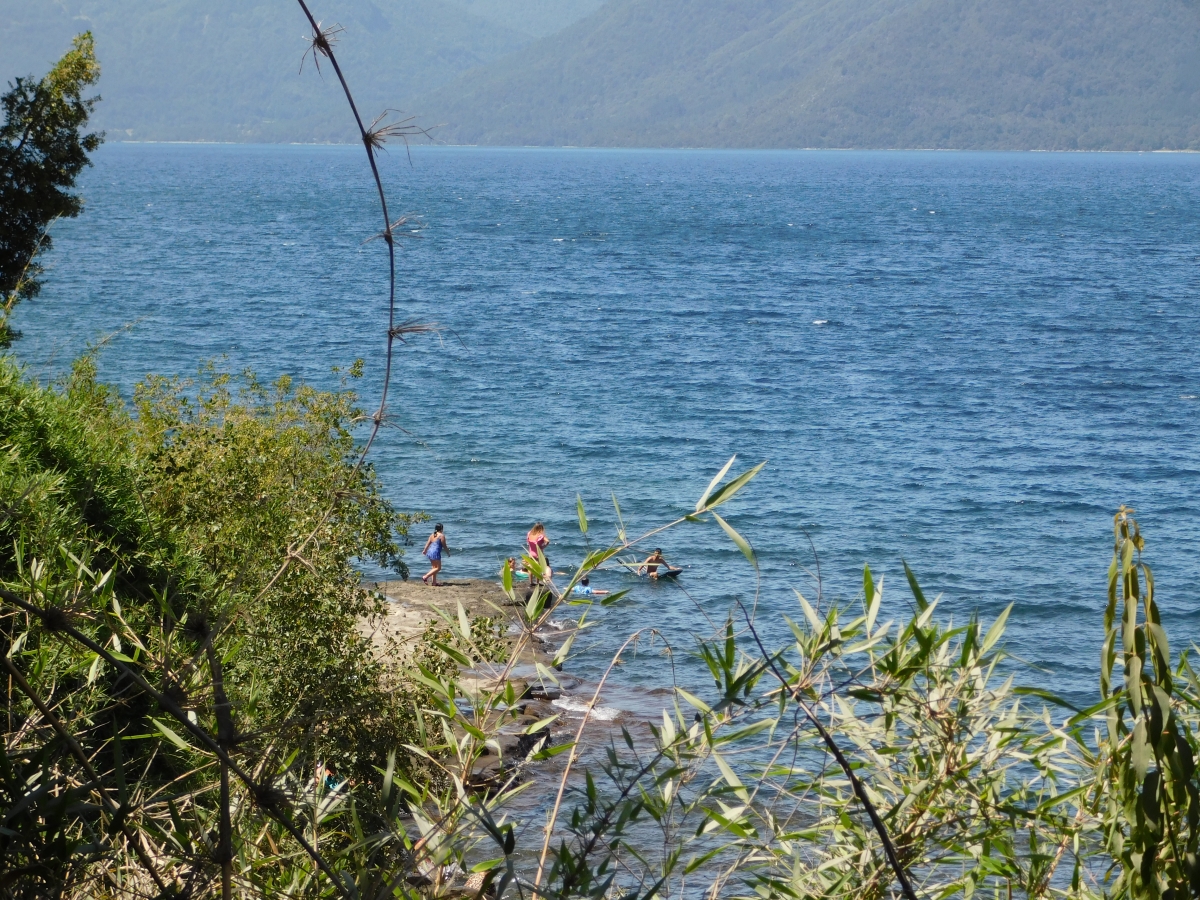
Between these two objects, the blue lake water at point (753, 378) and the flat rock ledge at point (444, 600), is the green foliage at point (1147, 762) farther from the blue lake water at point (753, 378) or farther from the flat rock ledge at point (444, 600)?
the flat rock ledge at point (444, 600)

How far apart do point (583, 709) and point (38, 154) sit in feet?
42.8

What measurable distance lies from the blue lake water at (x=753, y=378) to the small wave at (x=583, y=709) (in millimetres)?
2114

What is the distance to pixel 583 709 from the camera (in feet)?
70.9

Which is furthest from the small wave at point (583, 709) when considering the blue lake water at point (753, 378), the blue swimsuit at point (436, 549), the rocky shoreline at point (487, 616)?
the blue swimsuit at point (436, 549)

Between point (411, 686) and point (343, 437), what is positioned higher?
point (343, 437)

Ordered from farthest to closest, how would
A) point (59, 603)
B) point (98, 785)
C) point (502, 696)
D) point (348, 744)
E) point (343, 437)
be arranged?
point (343, 437), point (348, 744), point (502, 696), point (59, 603), point (98, 785)

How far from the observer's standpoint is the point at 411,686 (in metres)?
12.8

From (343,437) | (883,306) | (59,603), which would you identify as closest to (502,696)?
(59,603)

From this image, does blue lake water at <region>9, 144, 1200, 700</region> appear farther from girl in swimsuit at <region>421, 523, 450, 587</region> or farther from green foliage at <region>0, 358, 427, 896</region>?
green foliage at <region>0, 358, 427, 896</region>

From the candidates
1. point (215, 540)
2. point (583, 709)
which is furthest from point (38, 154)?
point (583, 709)

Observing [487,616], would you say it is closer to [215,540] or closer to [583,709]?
[583,709]

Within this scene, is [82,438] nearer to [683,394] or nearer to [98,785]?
[98,785]

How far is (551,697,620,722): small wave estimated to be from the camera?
21.5 m

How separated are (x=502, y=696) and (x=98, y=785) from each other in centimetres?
173
